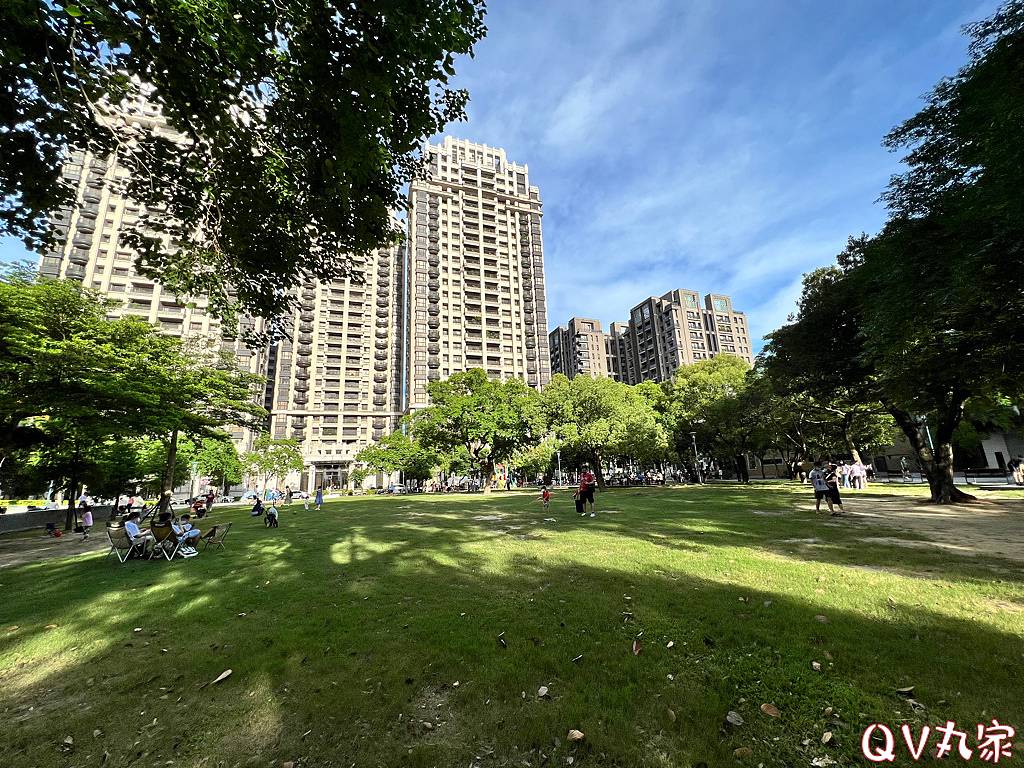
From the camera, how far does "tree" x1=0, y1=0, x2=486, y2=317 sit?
524cm

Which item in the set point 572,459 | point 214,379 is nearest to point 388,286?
→ point 572,459

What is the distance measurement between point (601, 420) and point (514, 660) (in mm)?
37162

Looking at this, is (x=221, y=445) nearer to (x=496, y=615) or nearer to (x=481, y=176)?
(x=496, y=615)

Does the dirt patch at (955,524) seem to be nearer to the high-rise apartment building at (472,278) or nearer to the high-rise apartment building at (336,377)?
the high-rise apartment building at (472,278)

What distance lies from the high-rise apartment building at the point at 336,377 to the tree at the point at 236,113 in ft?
260

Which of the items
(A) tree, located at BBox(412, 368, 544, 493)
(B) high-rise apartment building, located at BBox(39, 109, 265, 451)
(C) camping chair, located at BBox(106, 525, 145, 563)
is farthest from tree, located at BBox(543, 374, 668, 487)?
(B) high-rise apartment building, located at BBox(39, 109, 265, 451)

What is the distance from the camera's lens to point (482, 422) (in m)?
41.2

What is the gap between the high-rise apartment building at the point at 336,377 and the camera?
85500mm

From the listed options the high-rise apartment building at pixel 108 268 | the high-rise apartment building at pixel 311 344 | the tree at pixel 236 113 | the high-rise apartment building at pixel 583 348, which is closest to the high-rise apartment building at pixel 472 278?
the high-rise apartment building at pixel 311 344

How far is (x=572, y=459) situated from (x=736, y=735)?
56.1 meters

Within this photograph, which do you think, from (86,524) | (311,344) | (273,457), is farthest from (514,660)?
(311,344)

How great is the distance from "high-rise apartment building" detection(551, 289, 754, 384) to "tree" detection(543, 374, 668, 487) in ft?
258

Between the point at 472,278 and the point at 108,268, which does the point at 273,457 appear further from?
the point at 472,278

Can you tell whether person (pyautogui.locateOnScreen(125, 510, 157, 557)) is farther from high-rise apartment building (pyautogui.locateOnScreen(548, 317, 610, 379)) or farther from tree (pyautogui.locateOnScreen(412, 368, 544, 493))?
high-rise apartment building (pyautogui.locateOnScreen(548, 317, 610, 379))
